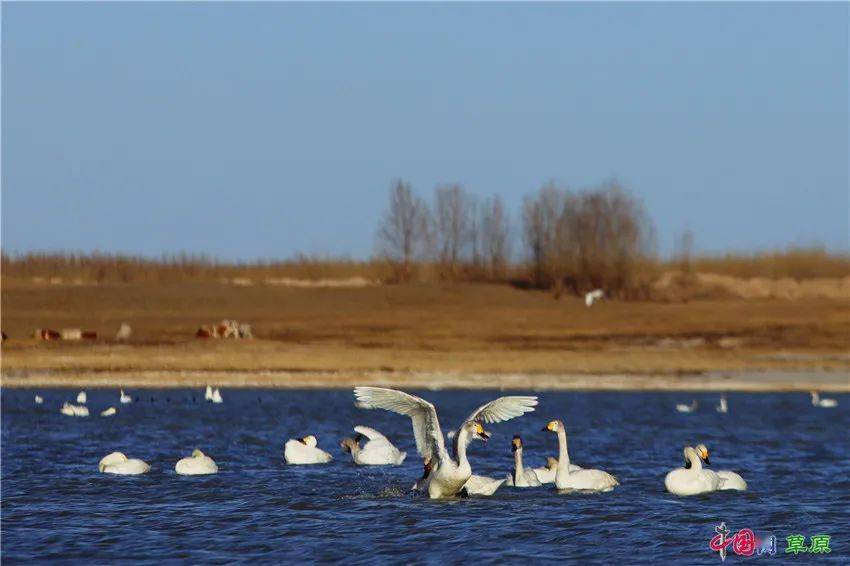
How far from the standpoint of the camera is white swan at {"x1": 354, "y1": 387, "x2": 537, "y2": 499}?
786 inches

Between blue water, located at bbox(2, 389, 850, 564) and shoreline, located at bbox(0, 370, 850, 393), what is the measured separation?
5.69 m

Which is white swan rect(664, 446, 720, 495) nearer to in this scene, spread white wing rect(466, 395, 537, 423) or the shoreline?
spread white wing rect(466, 395, 537, 423)

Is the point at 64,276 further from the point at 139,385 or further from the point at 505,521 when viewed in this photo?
the point at 505,521

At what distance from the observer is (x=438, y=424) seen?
1994 centimetres

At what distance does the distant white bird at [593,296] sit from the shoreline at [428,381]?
72.0 feet

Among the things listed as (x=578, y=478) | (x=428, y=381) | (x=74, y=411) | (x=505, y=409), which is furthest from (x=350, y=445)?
(x=428, y=381)

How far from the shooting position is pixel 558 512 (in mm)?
20094

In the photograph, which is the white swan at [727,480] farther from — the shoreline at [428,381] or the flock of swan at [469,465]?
the shoreline at [428,381]

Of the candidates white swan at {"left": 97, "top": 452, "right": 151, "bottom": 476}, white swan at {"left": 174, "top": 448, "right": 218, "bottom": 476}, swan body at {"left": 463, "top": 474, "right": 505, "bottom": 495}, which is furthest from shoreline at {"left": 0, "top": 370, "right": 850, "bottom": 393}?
swan body at {"left": 463, "top": 474, "right": 505, "bottom": 495}

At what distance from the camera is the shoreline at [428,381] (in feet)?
135

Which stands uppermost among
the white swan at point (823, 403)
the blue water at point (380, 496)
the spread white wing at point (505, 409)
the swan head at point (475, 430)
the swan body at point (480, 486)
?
the spread white wing at point (505, 409)

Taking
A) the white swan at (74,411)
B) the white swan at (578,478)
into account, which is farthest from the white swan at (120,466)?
the white swan at (74,411)

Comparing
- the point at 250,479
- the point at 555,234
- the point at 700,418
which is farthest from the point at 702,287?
the point at 250,479

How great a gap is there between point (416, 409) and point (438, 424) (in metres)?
0.52
